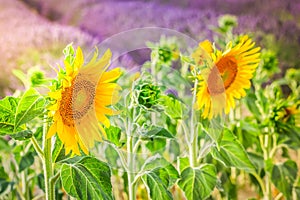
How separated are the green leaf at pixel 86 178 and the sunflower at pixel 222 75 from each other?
0.65 ft

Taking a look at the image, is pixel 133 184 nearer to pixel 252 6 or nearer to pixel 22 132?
pixel 22 132

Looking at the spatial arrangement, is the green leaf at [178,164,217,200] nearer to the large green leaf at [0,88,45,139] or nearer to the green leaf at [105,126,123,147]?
the green leaf at [105,126,123,147]

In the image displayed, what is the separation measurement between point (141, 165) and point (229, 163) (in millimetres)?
165

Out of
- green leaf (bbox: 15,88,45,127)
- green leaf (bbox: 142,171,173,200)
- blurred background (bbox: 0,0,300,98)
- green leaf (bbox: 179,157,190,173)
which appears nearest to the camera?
green leaf (bbox: 15,88,45,127)

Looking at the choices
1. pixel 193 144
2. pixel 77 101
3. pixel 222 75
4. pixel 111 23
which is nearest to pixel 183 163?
pixel 193 144

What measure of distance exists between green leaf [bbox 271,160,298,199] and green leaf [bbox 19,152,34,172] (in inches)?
17.3

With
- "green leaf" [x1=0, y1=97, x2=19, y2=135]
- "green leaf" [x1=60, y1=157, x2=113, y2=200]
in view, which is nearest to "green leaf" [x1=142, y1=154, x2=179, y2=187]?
"green leaf" [x1=60, y1=157, x2=113, y2=200]

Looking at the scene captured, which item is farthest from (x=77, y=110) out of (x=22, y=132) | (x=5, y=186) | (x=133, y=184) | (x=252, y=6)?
(x=252, y=6)

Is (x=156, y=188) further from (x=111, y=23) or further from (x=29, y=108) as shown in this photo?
(x=111, y=23)

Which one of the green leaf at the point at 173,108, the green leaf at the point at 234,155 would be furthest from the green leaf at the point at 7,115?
the green leaf at the point at 234,155

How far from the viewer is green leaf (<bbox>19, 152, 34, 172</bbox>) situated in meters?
0.94

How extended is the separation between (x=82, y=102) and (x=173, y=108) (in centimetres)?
20

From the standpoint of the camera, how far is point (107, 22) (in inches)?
53.1

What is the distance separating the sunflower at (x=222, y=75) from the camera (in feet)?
2.69
